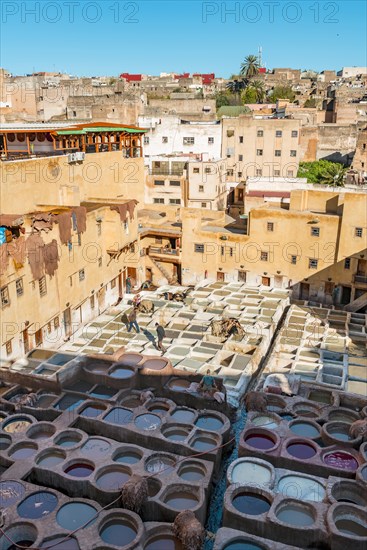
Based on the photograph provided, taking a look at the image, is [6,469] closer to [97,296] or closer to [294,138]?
[97,296]

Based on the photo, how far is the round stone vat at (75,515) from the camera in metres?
12.0

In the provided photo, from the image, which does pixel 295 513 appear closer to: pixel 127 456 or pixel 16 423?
pixel 127 456

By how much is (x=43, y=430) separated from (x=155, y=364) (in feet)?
17.0

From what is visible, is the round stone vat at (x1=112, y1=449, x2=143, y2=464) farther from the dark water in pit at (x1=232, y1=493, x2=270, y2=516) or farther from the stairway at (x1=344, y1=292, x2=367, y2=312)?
the stairway at (x1=344, y1=292, x2=367, y2=312)

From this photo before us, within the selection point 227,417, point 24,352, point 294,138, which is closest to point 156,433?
point 227,417

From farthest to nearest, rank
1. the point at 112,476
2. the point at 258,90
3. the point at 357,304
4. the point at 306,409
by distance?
1. the point at 258,90
2. the point at 357,304
3. the point at 306,409
4. the point at 112,476

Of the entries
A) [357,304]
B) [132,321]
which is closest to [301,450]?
[132,321]

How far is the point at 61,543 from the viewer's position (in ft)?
37.0

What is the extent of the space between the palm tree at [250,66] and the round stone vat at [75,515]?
74562 millimetres

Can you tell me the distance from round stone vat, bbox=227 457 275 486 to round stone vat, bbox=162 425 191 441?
219 cm

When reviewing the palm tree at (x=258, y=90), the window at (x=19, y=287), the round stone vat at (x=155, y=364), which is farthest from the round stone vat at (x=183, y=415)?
the palm tree at (x=258, y=90)

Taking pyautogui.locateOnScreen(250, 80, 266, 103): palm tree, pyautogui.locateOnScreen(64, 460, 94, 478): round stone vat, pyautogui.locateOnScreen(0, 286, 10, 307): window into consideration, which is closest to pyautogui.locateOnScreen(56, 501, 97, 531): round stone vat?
pyautogui.locateOnScreen(64, 460, 94, 478): round stone vat

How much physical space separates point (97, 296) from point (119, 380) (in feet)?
27.6

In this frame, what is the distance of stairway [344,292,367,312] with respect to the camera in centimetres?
2803
